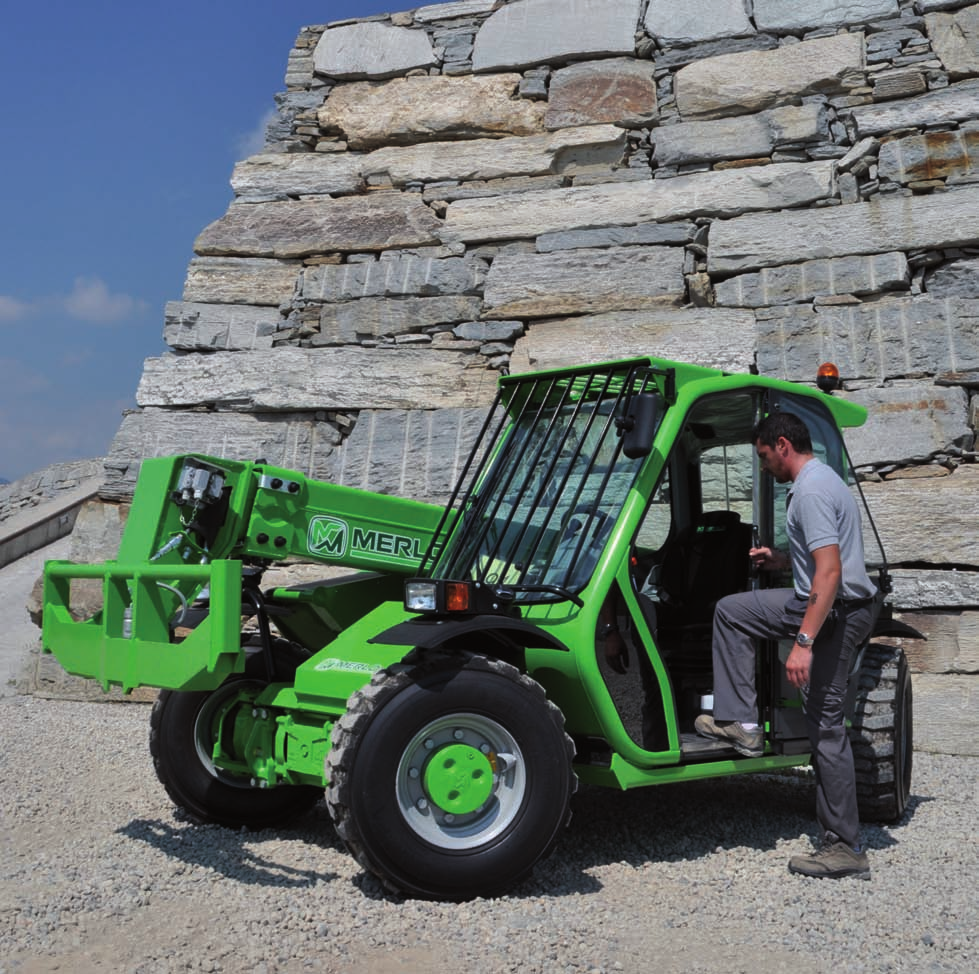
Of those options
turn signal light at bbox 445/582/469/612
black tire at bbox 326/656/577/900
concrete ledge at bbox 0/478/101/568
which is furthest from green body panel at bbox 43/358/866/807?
concrete ledge at bbox 0/478/101/568

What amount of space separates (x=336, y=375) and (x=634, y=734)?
235 inches

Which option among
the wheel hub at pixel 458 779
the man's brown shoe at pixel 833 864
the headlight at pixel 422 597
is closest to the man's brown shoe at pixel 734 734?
the man's brown shoe at pixel 833 864

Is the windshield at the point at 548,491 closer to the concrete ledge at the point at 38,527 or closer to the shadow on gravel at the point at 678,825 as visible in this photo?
the shadow on gravel at the point at 678,825

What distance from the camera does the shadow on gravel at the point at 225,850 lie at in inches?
171

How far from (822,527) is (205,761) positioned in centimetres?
306

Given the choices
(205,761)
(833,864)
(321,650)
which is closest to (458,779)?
(321,650)

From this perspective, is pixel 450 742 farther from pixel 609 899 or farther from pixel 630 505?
pixel 630 505

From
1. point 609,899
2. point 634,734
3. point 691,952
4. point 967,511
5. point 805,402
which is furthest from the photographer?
point 967,511

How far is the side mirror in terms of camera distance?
14.5 ft

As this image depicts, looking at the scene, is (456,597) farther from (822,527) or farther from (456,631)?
(822,527)

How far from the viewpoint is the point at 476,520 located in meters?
5.18

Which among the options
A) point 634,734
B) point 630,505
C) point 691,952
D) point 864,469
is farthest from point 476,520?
point 864,469

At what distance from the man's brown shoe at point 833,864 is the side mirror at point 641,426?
1781 millimetres

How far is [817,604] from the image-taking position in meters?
4.48
